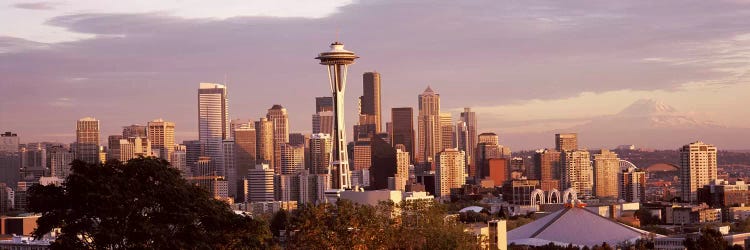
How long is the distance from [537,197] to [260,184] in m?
40.9

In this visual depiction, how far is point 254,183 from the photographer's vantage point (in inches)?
7618

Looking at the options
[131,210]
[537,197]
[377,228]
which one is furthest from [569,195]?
[131,210]

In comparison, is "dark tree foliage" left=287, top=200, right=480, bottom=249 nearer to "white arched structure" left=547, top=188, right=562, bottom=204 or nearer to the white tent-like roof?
the white tent-like roof

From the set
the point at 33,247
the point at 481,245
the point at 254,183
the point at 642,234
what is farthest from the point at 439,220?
the point at 254,183

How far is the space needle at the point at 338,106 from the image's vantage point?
13438cm

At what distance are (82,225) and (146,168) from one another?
79.1 inches

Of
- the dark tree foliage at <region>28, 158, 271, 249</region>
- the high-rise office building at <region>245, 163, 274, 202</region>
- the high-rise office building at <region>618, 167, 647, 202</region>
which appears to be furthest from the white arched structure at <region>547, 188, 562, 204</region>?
the dark tree foliage at <region>28, 158, 271, 249</region>

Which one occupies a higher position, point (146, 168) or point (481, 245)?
point (146, 168)

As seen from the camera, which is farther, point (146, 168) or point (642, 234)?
point (642, 234)

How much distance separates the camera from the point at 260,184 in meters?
192

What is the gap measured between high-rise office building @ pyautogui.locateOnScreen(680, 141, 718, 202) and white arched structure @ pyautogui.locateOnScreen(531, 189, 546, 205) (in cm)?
2878

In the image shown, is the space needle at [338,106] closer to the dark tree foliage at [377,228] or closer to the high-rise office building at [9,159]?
the high-rise office building at [9,159]

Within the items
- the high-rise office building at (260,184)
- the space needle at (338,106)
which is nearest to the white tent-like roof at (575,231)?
the space needle at (338,106)

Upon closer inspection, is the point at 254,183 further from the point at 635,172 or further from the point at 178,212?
the point at 178,212
